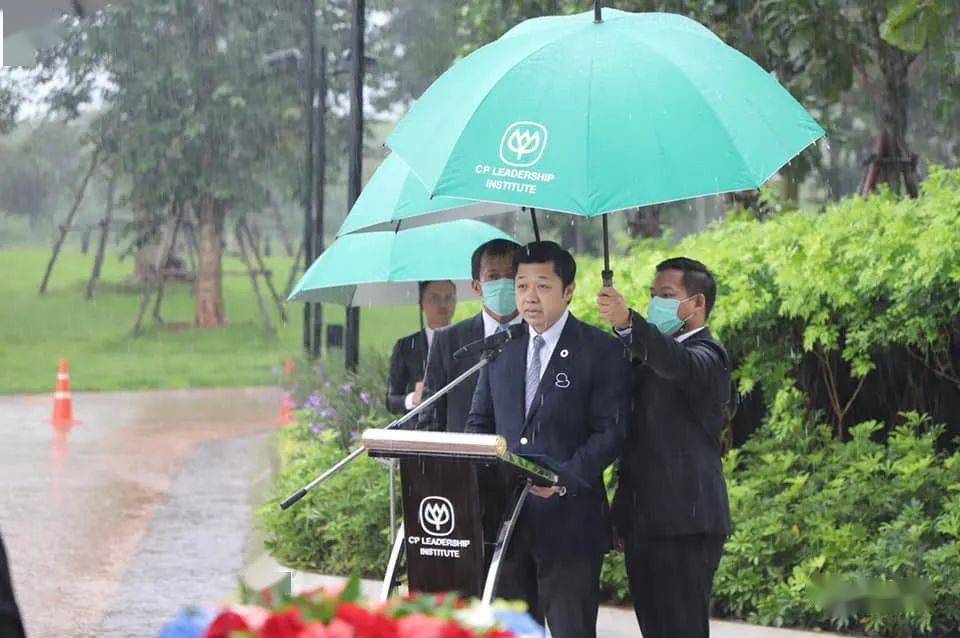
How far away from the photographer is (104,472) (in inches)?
694

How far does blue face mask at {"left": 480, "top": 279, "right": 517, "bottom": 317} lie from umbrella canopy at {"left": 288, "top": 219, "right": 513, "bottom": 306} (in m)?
1.60

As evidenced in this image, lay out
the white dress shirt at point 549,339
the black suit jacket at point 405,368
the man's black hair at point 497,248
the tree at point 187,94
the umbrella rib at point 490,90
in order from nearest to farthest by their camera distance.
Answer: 1. the umbrella rib at point 490,90
2. the white dress shirt at point 549,339
3. the man's black hair at point 497,248
4. the black suit jacket at point 405,368
5. the tree at point 187,94

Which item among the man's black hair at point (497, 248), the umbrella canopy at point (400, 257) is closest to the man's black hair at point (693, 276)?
the man's black hair at point (497, 248)

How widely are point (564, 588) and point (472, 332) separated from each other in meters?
1.51

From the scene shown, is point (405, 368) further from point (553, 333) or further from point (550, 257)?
point (550, 257)

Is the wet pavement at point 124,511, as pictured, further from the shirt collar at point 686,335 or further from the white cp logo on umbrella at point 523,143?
the white cp logo on umbrella at point 523,143

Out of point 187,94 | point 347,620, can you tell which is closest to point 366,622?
point 347,620

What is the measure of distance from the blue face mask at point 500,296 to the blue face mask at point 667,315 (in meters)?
0.99

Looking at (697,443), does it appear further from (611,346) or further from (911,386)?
(911,386)

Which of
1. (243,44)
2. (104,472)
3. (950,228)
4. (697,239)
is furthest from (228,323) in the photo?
(950,228)

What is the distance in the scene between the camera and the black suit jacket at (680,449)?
574 cm

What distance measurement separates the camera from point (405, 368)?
8969 mm

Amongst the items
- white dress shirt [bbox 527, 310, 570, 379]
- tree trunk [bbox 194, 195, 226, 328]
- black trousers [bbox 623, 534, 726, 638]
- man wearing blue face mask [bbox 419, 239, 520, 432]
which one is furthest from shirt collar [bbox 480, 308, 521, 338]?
tree trunk [bbox 194, 195, 226, 328]

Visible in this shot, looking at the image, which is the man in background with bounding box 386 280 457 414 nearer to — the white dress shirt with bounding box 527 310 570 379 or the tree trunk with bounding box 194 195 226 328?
the white dress shirt with bounding box 527 310 570 379
